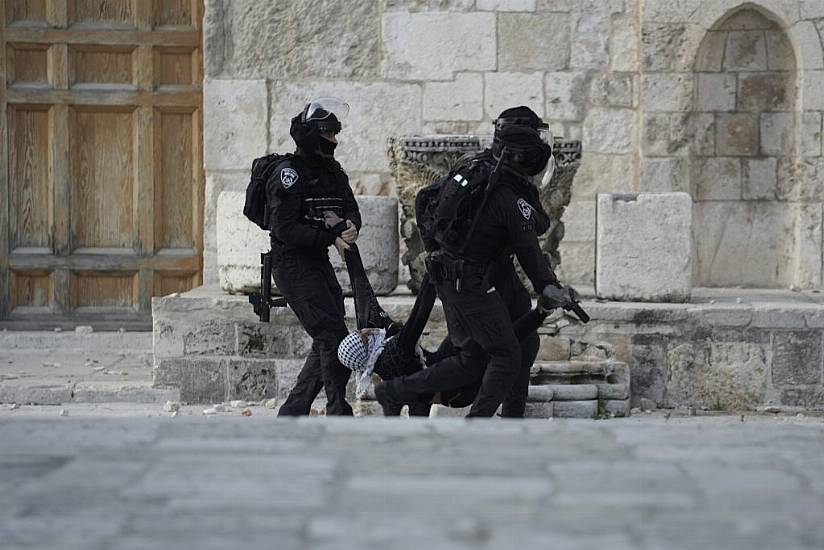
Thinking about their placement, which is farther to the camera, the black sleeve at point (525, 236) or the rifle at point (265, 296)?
the rifle at point (265, 296)

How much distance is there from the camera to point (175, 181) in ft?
34.3

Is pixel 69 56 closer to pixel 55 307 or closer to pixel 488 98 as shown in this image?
pixel 55 307

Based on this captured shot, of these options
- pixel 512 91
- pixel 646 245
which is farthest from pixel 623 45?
pixel 646 245

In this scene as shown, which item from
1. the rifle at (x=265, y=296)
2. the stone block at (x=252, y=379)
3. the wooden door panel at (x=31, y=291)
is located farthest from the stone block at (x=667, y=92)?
the wooden door panel at (x=31, y=291)

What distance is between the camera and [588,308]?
27.7ft

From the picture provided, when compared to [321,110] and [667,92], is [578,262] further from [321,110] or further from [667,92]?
[321,110]

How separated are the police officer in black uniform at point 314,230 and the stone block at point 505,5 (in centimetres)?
312

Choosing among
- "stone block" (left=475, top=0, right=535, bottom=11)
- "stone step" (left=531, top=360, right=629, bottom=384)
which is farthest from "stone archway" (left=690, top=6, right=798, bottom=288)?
"stone step" (left=531, top=360, right=629, bottom=384)

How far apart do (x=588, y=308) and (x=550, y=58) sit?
2.39m

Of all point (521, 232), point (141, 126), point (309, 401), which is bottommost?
point (309, 401)

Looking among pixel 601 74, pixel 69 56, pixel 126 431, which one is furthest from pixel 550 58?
pixel 126 431

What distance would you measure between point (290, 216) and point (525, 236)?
121cm

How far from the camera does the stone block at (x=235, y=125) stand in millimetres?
10180

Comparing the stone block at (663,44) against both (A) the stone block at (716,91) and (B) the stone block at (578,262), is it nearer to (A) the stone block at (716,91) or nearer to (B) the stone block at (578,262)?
(A) the stone block at (716,91)
